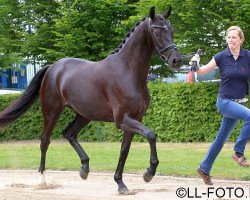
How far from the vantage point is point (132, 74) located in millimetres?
7559

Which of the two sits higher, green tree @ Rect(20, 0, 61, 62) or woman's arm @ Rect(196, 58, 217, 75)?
woman's arm @ Rect(196, 58, 217, 75)

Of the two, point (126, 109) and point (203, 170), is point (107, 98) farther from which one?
point (203, 170)

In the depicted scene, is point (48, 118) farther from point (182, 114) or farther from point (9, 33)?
point (9, 33)

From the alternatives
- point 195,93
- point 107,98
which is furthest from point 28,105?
point 195,93

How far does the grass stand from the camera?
390 inches

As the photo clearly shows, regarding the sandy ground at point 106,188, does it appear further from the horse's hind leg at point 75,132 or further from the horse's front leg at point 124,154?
the horse's hind leg at point 75,132

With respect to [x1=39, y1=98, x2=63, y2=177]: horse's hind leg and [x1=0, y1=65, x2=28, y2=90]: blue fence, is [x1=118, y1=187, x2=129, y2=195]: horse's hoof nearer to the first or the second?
[x1=39, y1=98, x2=63, y2=177]: horse's hind leg

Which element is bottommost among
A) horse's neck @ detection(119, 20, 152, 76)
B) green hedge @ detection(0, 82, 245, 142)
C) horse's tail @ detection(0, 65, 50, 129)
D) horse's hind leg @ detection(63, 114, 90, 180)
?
green hedge @ detection(0, 82, 245, 142)

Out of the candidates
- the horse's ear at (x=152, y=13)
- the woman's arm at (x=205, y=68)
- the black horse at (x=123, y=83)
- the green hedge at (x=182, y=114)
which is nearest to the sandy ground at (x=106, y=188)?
the black horse at (x=123, y=83)

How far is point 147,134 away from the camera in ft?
23.4

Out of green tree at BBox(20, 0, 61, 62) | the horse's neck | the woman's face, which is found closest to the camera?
the horse's neck

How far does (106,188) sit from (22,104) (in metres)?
2.16

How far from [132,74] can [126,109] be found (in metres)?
0.48

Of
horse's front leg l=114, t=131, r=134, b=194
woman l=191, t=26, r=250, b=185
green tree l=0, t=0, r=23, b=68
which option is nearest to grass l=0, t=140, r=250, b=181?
woman l=191, t=26, r=250, b=185
